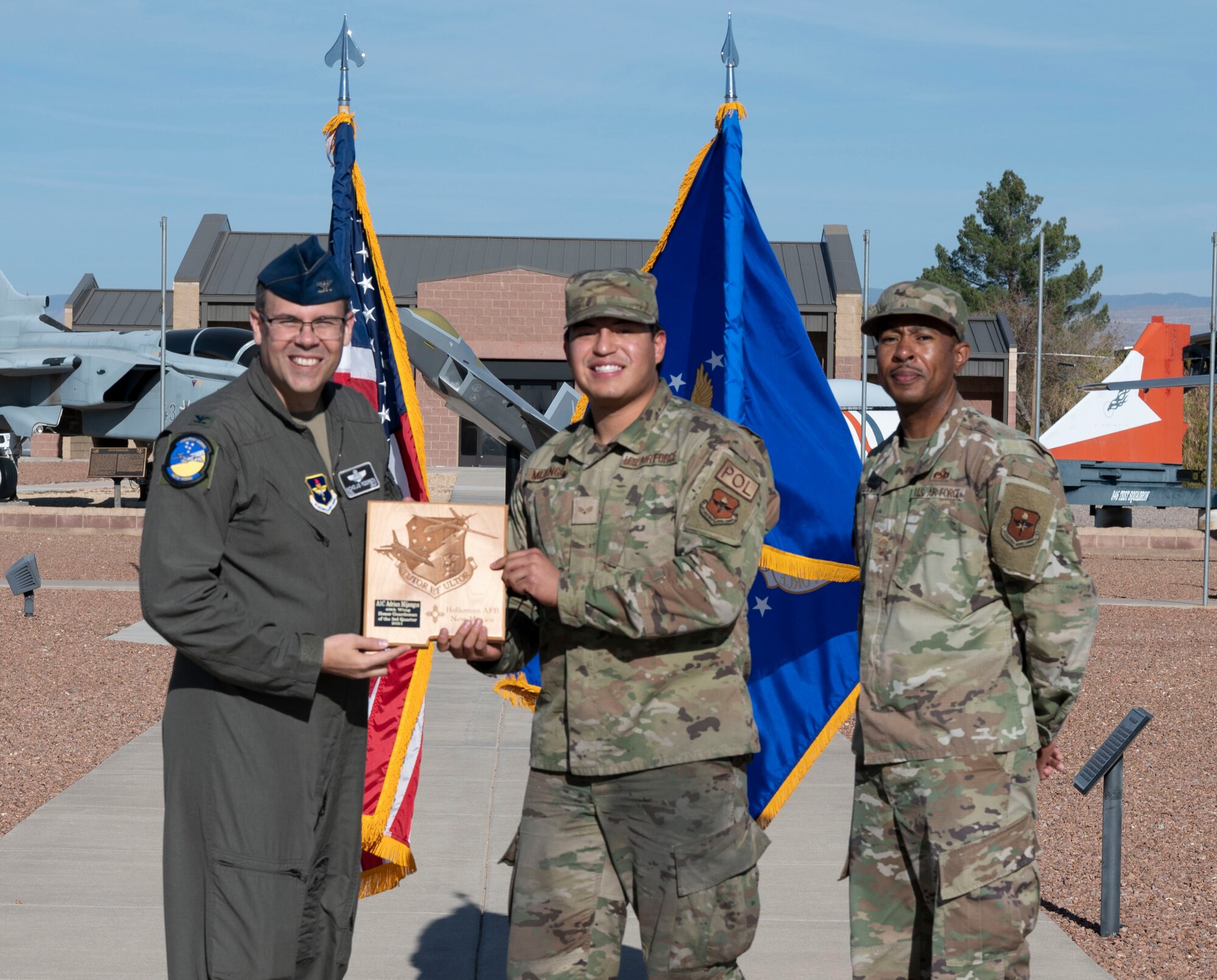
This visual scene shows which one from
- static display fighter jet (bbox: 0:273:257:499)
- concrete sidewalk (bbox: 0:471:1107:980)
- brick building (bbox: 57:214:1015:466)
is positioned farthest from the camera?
brick building (bbox: 57:214:1015:466)

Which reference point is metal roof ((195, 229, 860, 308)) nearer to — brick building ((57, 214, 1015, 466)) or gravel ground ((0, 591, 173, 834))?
brick building ((57, 214, 1015, 466))

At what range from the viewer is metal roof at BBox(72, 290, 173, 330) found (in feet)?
160

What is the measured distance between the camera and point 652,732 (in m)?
3.00

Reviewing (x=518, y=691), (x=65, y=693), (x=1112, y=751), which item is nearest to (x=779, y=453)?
(x=518, y=691)

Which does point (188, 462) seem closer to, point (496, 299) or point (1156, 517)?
point (1156, 517)

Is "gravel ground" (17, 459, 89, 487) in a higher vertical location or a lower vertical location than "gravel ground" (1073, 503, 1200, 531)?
higher

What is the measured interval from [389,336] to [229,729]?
241 cm

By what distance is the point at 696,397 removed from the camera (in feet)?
16.3

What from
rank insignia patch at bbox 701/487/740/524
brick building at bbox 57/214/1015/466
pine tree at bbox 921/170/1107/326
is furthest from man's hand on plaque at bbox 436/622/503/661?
pine tree at bbox 921/170/1107/326

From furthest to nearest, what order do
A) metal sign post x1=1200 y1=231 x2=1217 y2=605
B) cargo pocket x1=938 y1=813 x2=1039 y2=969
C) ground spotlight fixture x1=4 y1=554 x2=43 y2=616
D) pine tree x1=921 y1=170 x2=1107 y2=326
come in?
pine tree x1=921 y1=170 x2=1107 y2=326
metal sign post x1=1200 y1=231 x2=1217 y2=605
ground spotlight fixture x1=4 y1=554 x2=43 y2=616
cargo pocket x1=938 y1=813 x2=1039 y2=969

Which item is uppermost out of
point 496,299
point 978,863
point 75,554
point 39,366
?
point 496,299

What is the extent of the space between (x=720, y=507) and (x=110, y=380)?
26.4m

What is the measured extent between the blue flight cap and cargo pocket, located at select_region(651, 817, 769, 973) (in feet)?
4.92

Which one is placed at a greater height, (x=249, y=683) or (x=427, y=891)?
(x=249, y=683)
